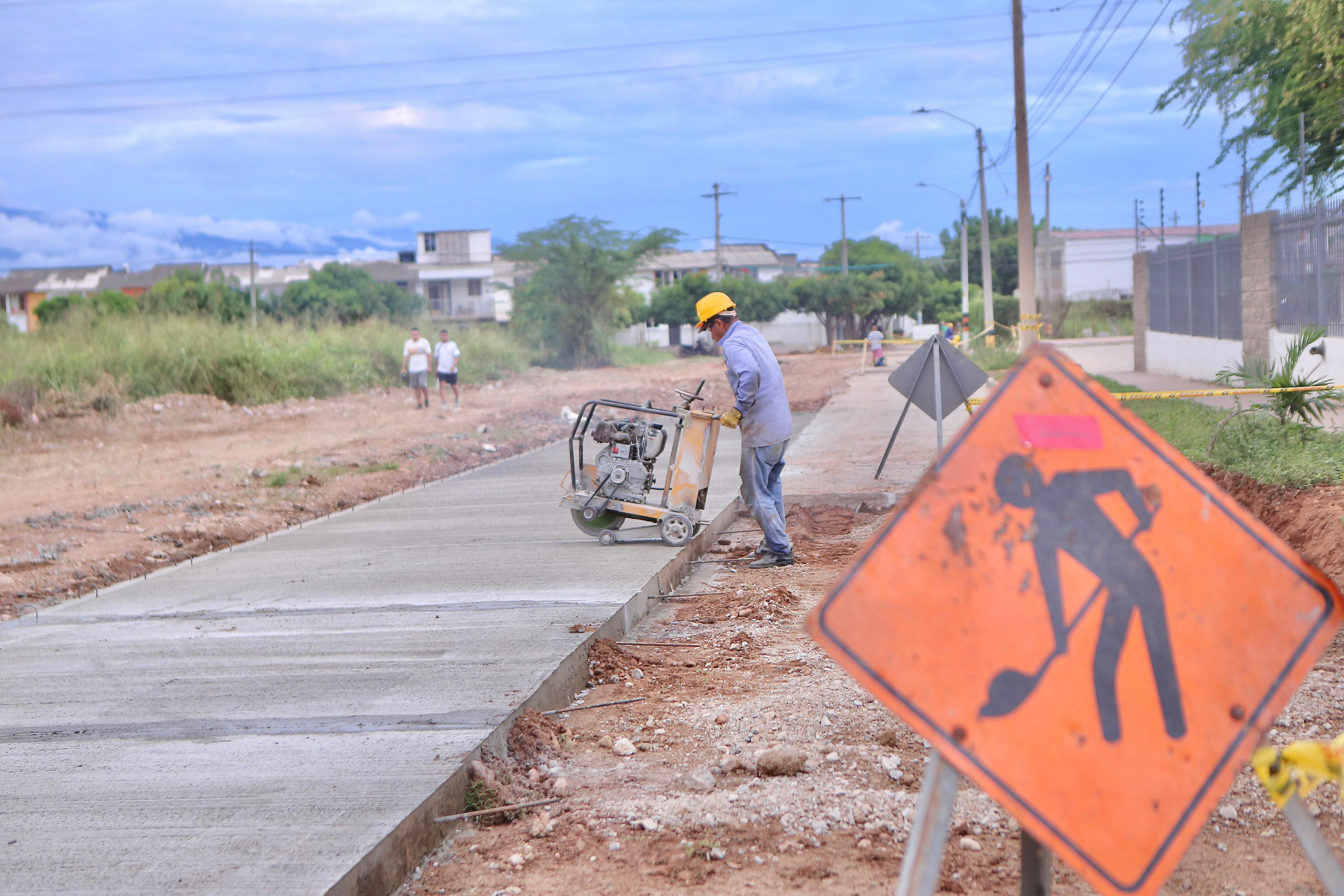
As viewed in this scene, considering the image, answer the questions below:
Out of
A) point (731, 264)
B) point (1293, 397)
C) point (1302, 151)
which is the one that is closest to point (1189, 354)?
point (1302, 151)

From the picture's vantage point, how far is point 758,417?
812 cm

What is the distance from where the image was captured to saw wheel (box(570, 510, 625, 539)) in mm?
8625

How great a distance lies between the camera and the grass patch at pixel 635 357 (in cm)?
5150

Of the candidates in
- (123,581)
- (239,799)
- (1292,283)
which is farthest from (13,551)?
(1292,283)

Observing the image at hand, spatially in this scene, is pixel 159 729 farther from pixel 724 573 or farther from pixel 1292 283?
pixel 1292 283

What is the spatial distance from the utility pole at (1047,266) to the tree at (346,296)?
34.6 metres

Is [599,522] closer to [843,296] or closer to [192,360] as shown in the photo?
[192,360]

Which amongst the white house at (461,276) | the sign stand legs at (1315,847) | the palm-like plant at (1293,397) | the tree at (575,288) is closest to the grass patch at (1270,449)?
the palm-like plant at (1293,397)

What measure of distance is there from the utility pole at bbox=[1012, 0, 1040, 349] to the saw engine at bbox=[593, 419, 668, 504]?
568 inches

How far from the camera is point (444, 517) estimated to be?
995 centimetres

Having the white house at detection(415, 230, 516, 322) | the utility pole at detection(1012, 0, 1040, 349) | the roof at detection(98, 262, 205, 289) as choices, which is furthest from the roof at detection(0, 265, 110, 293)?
the utility pole at detection(1012, 0, 1040, 349)

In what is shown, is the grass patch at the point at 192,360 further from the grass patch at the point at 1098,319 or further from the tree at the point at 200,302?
the grass patch at the point at 1098,319

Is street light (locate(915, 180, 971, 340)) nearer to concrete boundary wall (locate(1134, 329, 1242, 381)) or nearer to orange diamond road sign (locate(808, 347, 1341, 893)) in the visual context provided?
concrete boundary wall (locate(1134, 329, 1242, 381))

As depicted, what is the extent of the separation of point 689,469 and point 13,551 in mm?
5810
